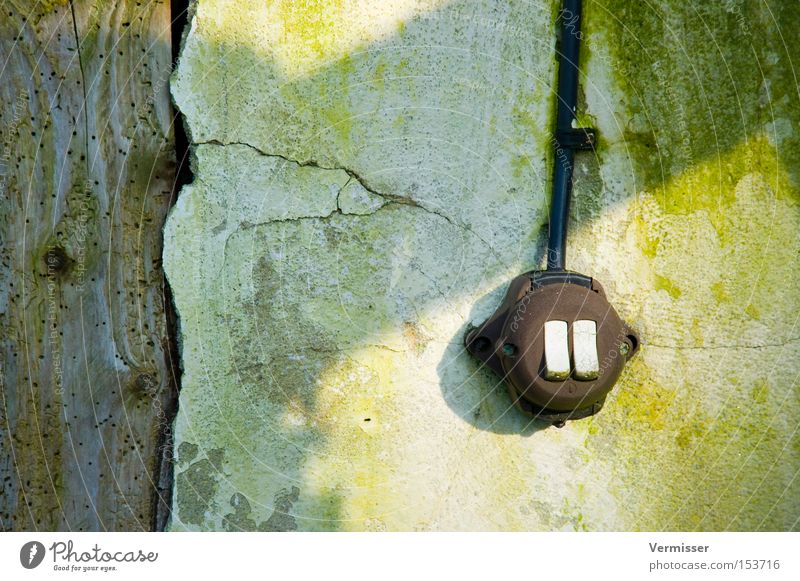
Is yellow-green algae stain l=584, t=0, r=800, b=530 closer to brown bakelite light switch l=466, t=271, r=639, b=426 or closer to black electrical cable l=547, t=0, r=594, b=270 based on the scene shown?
black electrical cable l=547, t=0, r=594, b=270

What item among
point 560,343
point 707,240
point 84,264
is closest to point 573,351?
point 560,343

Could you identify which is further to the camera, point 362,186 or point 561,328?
point 362,186

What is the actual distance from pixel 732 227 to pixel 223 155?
119 centimetres

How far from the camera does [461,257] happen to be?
171 centimetres

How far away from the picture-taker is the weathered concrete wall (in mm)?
1657

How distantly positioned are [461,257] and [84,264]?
0.88 m

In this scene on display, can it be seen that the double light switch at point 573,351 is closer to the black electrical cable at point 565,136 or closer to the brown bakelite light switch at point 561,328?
the brown bakelite light switch at point 561,328

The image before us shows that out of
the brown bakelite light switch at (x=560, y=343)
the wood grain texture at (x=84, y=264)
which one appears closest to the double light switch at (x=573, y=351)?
the brown bakelite light switch at (x=560, y=343)

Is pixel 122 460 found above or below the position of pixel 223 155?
below

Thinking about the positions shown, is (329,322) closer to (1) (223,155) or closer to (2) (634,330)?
(1) (223,155)

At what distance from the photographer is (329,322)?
5.60ft

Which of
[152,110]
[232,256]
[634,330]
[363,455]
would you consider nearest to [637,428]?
[634,330]

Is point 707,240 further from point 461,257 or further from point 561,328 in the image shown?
point 461,257

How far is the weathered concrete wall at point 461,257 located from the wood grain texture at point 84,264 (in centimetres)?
9
